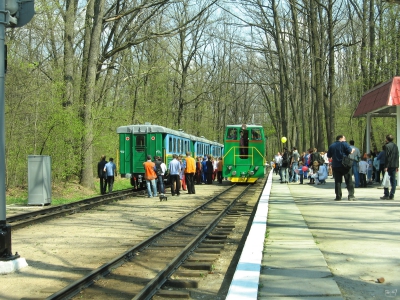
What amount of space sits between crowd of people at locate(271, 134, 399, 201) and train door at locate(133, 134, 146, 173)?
701cm

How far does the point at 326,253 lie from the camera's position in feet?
24.9

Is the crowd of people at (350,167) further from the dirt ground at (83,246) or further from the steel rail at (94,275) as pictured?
the steel rail at (94,275)

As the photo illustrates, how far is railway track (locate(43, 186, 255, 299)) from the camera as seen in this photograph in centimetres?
643

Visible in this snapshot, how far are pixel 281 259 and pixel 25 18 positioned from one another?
5.03m

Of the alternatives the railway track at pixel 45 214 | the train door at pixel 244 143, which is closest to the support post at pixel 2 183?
the railway track at pixel 45 214

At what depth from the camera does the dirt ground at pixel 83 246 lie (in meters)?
6.88

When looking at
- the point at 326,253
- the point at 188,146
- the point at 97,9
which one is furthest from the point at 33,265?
the point at 188,146

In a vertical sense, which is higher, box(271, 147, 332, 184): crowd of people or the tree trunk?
the tree trunk

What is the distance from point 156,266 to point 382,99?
45.0ft

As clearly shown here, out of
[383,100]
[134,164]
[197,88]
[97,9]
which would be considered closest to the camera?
[383,100]

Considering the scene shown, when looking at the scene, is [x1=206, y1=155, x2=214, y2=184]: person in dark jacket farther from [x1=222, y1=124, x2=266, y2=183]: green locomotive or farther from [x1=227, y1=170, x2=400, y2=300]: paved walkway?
[x1=227, y1=170, x2=400, y2=300]: paved walkway

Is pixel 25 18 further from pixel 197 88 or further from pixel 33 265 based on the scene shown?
pixel 197 88

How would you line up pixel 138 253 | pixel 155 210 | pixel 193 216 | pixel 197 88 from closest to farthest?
pixel 138 253, pixel 193 216, pixel 155 210, pixel 197 88

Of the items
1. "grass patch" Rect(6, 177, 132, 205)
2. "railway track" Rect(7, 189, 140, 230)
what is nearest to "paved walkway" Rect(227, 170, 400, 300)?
"railway track" Rect(7, 189, 140, 230)
